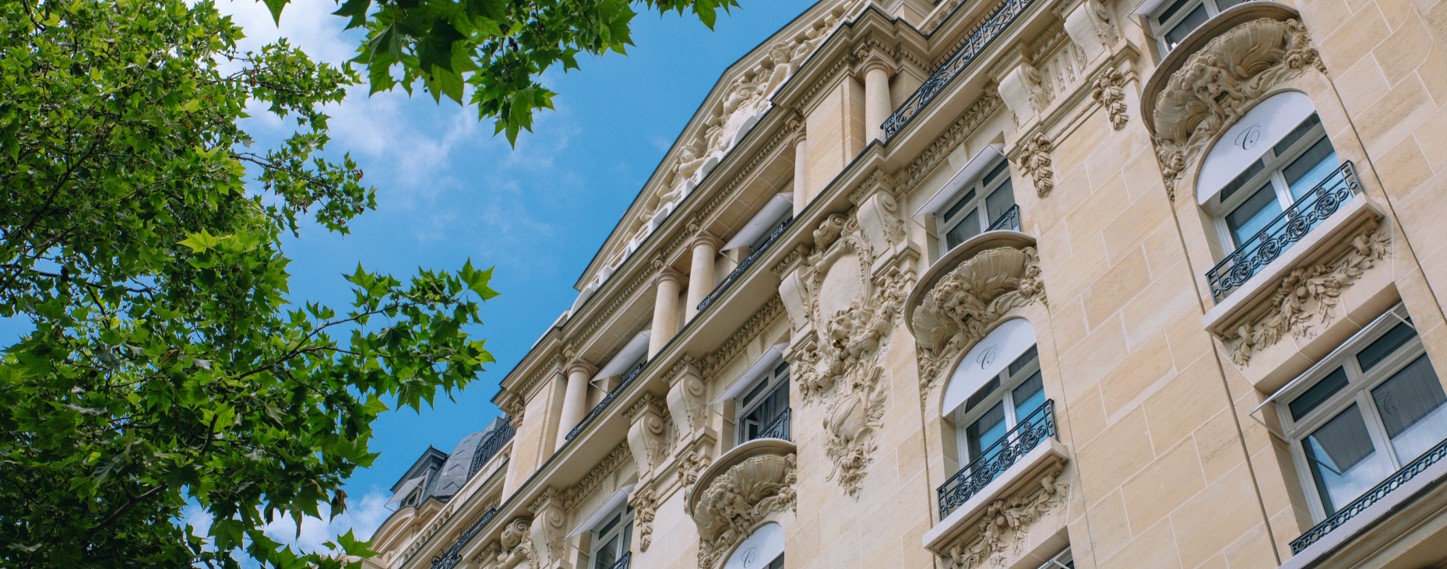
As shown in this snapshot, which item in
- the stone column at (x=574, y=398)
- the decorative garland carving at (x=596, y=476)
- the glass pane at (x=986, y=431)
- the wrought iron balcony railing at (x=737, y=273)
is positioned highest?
the stone column at (x=574, y=398)

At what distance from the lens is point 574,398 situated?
104 ft

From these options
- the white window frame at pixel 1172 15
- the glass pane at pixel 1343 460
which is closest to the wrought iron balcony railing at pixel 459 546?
the white window frame at pixel 1172 15

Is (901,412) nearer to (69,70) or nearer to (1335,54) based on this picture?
(1335,54)

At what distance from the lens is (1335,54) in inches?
670

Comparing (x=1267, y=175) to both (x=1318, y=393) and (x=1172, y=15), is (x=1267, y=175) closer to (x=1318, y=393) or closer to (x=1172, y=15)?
(x=1318, y=393)

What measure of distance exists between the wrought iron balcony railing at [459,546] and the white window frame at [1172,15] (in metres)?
15.6

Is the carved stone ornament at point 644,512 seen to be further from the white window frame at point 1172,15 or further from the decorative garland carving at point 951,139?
the white window frame at point 1172,15

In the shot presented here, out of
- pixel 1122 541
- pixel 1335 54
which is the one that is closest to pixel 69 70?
pixel 1122 541

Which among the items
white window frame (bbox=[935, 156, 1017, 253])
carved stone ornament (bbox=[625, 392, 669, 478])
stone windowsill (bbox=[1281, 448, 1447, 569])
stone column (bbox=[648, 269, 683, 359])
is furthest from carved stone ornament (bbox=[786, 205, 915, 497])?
stone windowsill (bbox=[1281, 448, 1447, 569])

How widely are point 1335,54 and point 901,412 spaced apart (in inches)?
267

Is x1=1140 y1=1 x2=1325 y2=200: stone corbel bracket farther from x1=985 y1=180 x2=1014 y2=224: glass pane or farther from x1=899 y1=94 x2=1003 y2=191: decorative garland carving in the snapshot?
x1=899 y1=94 x2=1003 y2=191: decorative garland carving

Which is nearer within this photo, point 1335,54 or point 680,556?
point 1335,54

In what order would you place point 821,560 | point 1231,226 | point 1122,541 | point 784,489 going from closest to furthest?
point 1122,541
point 1231,226
point 821,560
point 784,489

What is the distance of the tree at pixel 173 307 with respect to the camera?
13.4 m
